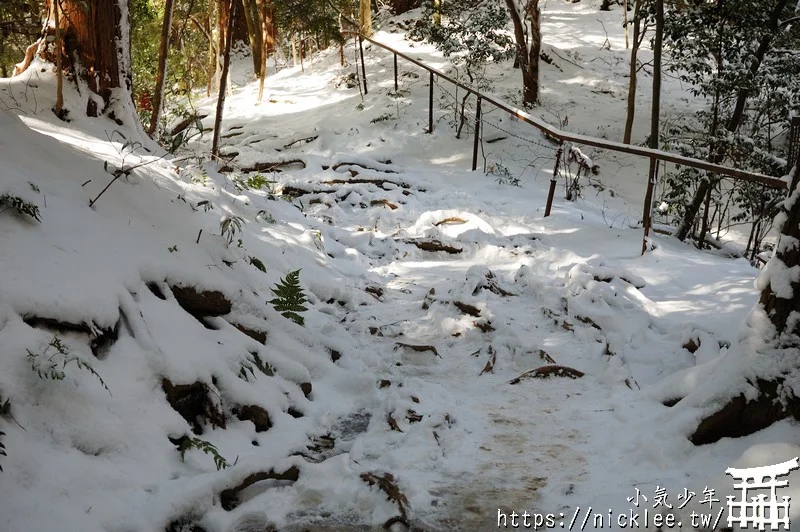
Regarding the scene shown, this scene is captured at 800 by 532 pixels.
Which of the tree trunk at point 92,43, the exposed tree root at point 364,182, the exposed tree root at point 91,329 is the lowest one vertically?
the exposed tree root at point 364,182

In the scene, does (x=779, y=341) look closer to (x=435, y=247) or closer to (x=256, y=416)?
(x=256, y=416)

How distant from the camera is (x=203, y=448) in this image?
2.63 metres

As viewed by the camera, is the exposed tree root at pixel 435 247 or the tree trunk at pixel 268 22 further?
the tree trunk at pixel 268 22

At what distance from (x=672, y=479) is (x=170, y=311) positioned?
2.46 metres

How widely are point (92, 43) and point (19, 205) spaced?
11.4 ft

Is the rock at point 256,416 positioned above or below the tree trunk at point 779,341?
below

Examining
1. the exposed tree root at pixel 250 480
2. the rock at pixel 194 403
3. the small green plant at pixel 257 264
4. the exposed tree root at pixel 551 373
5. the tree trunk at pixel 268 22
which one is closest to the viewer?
the exposed tree root at pixel 250 480

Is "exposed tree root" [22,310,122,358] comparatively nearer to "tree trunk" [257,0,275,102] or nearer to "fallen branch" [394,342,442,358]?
"fallen branch" [394,342,442,358]

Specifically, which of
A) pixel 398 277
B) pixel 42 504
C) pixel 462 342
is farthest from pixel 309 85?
pixel 42 504

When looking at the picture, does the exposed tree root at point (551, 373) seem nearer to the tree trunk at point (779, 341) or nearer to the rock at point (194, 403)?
the tree trunk at point (779, 341)

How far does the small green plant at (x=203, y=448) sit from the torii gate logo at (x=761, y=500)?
1882 millimetres

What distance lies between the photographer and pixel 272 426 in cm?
320

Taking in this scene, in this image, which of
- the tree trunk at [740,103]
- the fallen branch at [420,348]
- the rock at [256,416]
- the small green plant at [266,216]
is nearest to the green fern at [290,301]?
the fallen branch at [420,348]

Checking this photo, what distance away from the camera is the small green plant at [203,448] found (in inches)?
100
